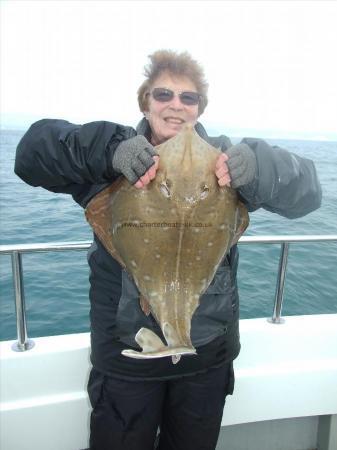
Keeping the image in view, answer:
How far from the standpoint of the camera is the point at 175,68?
7.71ft

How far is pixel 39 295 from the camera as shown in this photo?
21.6 feet

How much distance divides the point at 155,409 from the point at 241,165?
1446mm

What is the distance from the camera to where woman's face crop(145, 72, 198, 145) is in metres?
2.28

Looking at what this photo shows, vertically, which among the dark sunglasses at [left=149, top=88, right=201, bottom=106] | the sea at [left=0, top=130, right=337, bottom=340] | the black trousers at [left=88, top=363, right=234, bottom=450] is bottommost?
the sea at [left=0, top=130, right=337, bottom=340]

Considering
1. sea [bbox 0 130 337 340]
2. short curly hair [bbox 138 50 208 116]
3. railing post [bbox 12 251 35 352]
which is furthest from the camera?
sea [bbox 0 130 337 340]

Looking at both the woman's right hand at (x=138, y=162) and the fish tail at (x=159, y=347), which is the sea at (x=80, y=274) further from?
the woman's right hand at (x=138, y=162)

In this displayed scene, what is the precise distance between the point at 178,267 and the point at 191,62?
1280 millimetres

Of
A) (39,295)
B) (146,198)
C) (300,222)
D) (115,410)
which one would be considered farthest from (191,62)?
(300,222)

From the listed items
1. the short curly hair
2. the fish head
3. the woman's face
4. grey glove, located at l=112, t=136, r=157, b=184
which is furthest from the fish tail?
the short curly hair

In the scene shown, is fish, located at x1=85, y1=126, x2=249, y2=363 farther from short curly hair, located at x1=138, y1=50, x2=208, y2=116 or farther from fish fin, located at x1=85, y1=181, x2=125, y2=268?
short curly hair, located at x1=138, y1=50, x2=208, y2=116

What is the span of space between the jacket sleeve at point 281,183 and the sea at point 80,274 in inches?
180

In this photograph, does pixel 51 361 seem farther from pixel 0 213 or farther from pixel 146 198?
pixel 0 213

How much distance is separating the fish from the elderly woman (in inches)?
3.2

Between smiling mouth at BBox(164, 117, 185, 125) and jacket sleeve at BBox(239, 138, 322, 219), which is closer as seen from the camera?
jacket sleeve at BBox(239, 138, 322, 219)
